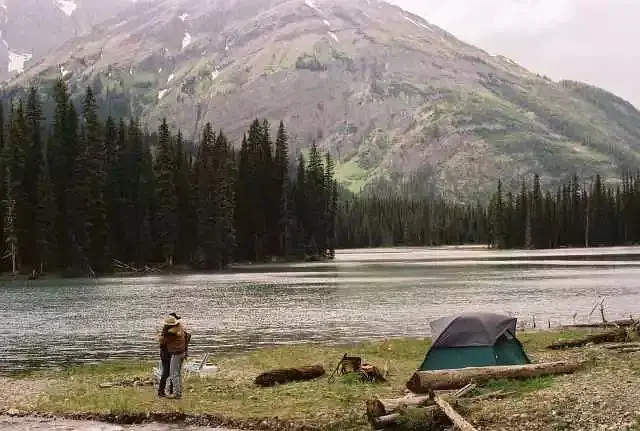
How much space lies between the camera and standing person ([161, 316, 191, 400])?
2586 cm

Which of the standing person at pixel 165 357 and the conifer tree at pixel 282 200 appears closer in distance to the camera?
the standing person at pixel 165 357

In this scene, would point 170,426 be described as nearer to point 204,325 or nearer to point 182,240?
point 204,325

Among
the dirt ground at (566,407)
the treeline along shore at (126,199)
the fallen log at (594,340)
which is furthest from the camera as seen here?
the treeline along shore at (126,199)

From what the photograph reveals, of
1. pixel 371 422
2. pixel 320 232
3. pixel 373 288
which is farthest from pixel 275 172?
pixel 371 422

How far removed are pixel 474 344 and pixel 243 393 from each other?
891 centimetres

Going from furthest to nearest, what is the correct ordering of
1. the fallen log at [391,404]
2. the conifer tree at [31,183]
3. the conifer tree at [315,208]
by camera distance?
1. the conifer tree at [315,208]
2. the conifer tree at [31,183]
3. the fallen log at [391,404]

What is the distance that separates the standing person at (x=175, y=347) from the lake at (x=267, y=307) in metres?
13.3

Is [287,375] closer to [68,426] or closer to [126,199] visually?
[68,426]

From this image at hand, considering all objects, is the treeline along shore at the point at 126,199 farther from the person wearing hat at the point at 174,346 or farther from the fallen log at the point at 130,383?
the person wearing hat at the point at 174,346

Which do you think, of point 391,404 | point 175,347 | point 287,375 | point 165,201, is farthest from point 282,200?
point 391,404

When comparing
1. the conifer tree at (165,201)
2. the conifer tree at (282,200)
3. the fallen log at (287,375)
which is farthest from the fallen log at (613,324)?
the conifer tree at (282,200)

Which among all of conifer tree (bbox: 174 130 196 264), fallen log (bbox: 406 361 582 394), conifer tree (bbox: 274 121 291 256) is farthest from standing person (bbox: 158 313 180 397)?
conifer tree (bbox: 274 121 291 256)

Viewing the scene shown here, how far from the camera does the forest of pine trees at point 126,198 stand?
117 metres

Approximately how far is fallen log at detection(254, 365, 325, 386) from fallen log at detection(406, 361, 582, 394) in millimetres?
6060
